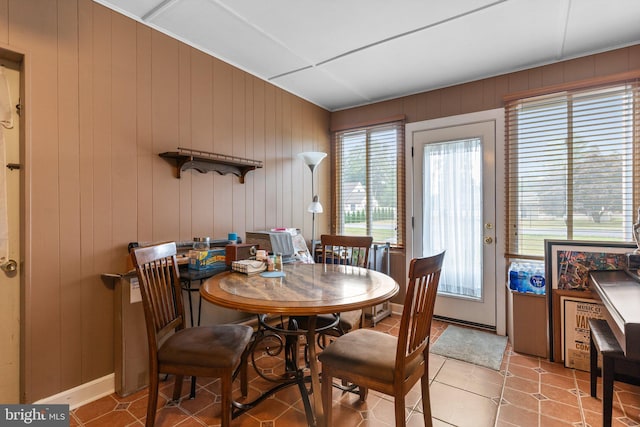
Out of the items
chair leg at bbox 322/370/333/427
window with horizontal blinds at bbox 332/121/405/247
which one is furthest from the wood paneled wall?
window with horizontal blinds at bbox 332/121/405/247

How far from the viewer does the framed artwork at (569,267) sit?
91.6 inches

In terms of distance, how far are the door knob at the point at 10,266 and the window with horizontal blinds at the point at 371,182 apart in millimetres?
3125

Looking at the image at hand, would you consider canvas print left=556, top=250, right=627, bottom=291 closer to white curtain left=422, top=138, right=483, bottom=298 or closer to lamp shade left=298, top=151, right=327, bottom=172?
white curtain left=422, top=138, right=483, bottom=298

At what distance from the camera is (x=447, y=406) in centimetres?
194

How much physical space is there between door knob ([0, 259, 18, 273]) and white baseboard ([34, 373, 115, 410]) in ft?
2.59

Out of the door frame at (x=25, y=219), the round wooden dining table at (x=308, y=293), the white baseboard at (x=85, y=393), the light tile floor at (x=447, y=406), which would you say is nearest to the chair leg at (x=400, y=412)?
the round wooden dining table at (x=308, y=293)

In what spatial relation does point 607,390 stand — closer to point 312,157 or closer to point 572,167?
point 572,167

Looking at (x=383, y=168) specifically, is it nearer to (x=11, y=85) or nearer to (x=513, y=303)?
(x=513, y=303)

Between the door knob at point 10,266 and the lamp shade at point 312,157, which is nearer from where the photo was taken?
the door knob at point 10,266

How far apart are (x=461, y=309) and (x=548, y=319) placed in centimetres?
88

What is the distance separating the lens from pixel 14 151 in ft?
5.83

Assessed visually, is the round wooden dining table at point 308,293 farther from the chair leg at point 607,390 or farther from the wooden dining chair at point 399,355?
the chair leg at point 607,390

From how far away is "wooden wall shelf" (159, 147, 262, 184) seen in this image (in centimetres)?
237


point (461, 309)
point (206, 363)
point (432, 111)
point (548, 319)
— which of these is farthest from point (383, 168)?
point (206, 363)
